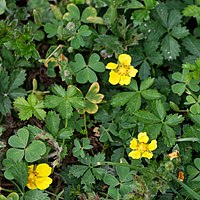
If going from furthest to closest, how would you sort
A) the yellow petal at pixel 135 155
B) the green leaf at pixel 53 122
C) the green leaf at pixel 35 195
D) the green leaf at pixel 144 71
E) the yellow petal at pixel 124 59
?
the green leaf at pixel 144 71, the yellow petal at pixel 124 59, the green leaf at pixel 53 122, the yellow petal at pixel 135 155, the green leaf at pixel 35 195

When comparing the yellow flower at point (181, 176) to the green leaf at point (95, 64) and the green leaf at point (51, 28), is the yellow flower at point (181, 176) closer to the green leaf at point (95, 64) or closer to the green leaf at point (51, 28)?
the green leaf at point (95, 64)

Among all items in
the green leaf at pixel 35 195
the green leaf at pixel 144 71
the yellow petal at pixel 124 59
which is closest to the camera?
the green leaf at pixel 35 195

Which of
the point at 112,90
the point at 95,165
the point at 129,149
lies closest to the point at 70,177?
the point at 95,165

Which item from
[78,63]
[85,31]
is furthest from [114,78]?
[85,31]

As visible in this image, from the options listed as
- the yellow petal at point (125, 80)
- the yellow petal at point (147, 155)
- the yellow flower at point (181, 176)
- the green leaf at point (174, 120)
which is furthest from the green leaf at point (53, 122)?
the yellow flower at point (181, 176)

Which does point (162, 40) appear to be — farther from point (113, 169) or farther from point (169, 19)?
point (113, 169)

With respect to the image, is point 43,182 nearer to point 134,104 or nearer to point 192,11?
point 134,104

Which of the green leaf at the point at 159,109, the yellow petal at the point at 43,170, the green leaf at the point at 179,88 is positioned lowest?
the yellow petal at the point at 43,170

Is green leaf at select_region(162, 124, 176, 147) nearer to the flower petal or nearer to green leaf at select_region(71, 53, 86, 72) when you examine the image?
the flower petal
